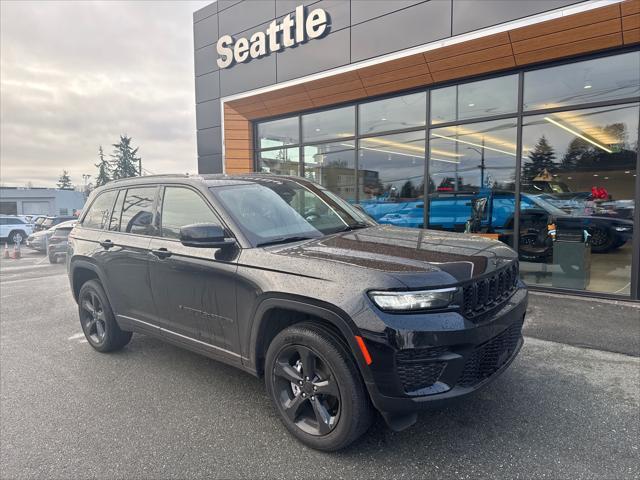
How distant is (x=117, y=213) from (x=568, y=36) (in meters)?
6.55

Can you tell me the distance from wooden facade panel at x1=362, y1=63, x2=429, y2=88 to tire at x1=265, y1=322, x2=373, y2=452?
640 centimetres

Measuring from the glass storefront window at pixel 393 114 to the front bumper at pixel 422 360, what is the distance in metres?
6.47

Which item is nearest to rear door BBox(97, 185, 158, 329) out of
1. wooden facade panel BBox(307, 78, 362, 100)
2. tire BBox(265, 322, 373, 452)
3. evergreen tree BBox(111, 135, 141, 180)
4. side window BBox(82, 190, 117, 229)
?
side window BBox(82, 190, 117, 229)

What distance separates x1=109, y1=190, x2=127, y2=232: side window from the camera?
4105 mm

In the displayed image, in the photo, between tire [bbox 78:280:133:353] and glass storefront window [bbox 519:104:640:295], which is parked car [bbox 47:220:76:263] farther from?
glass storefront window [bbox 519:104:640:295]

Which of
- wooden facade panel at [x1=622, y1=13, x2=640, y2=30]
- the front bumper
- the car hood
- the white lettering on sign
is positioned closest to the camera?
the front bumper

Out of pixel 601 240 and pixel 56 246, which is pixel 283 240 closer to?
pixel 601 240

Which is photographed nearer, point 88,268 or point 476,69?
point 88,268

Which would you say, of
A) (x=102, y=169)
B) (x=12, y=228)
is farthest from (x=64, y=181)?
(x=12, y=228)

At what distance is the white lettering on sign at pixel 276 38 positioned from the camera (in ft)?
28.3

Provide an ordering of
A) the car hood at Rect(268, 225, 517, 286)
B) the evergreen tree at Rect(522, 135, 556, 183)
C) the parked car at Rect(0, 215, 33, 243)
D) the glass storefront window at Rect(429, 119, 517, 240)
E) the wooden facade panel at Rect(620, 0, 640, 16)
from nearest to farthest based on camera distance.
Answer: the car hood at Rect(268, 225, 517, 286), the wooden facade panel at Rect(620, 0, 640, 16), the evergreen tree at Rect(522, 135, 556, 183), the glass storefront window at Rect(429, 119, 517, 240), the parked car at Rect(0, 215, 33, 243)

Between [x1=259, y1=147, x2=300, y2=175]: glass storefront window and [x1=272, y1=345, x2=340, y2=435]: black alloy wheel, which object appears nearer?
[x1=272, y1=345, x2=340, y2=435]: black alloy wheel

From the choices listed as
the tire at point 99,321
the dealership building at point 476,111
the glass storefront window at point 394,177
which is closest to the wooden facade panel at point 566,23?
the dealership building at point 476,111

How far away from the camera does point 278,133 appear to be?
35.5ft
